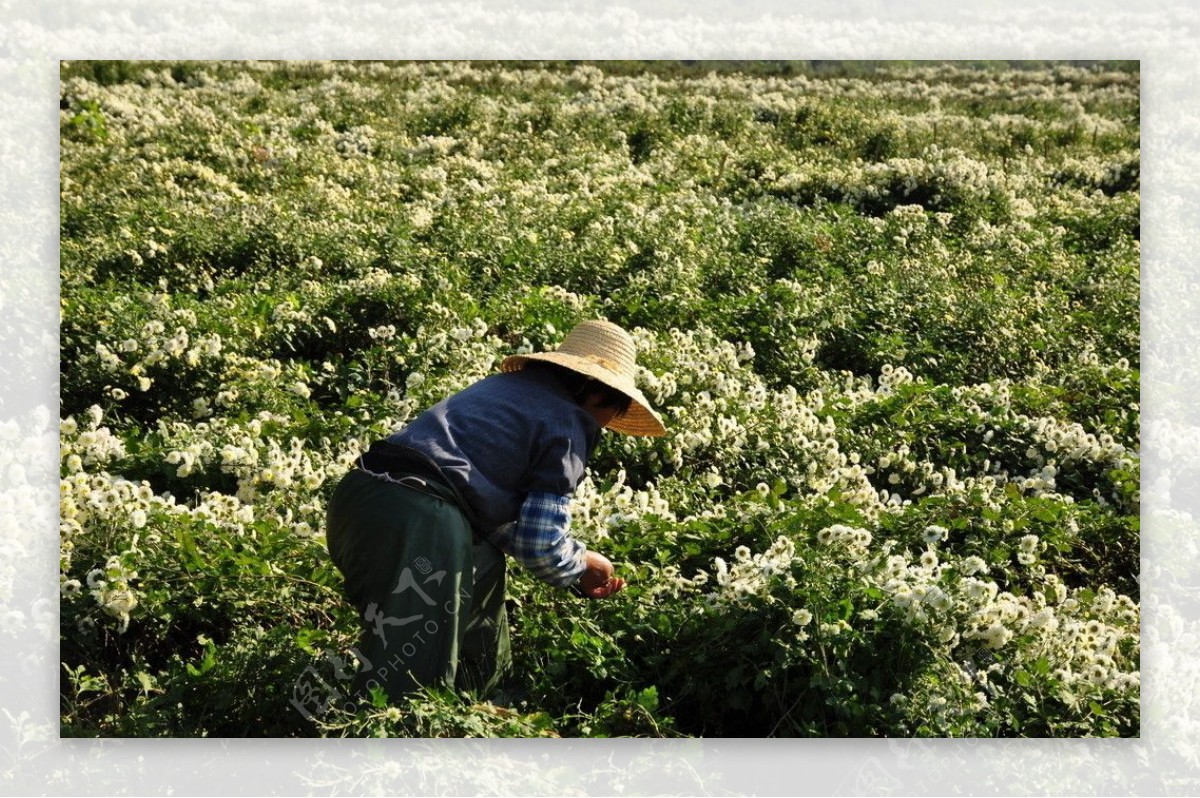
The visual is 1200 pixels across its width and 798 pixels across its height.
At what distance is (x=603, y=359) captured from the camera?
4176 millimetres

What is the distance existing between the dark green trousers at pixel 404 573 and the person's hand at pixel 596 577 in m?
0.35

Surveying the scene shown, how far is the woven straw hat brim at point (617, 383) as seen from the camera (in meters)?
4.00

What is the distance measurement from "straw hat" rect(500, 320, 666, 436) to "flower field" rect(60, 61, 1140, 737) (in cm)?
62

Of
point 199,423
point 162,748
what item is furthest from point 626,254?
point 162,748

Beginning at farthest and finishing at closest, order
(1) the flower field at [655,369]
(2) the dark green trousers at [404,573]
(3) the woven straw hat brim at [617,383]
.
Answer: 1. (1) the flower field at [655,369]
2. (3) the woven straw hat brim at [617,383]
3. (2) the dark green trousers at [404,573]

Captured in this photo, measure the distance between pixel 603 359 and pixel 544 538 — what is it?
0.68 m

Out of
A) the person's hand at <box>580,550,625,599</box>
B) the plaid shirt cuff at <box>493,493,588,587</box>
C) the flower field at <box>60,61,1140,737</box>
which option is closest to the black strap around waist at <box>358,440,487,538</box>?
the plaid shirt cuff at <box>493,493,588,587</box>

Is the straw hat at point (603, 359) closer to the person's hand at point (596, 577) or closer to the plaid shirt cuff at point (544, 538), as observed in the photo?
the plaid shirt cuff at point (544, 538)

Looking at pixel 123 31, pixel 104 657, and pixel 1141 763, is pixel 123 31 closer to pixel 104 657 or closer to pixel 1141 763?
pixel 104 657

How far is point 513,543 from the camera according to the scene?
12.7ft

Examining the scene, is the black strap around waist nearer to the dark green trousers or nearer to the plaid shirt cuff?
the dark green trousers

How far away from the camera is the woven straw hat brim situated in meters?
4.00

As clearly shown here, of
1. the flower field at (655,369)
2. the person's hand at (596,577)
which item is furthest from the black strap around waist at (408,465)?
the flower field at (655,369)

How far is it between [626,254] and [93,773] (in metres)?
5.15
